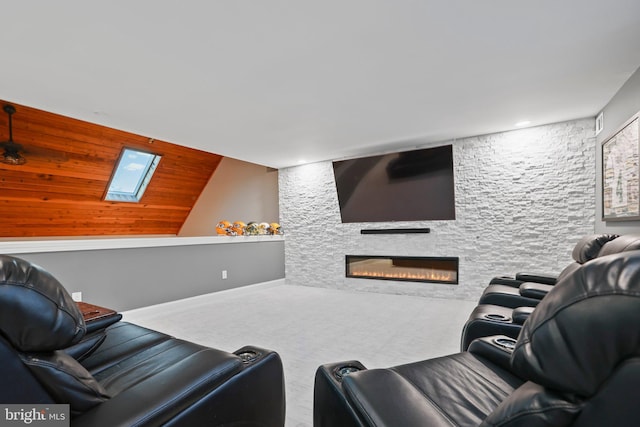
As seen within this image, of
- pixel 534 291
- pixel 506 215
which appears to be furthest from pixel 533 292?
pixel 506 215

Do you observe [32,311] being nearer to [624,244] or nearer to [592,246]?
[624,244]

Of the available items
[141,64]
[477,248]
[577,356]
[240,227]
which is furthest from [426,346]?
[240,227]

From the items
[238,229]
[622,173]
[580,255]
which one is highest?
[622,173]

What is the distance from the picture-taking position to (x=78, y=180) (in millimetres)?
4711

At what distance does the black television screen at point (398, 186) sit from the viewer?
4.38 meters

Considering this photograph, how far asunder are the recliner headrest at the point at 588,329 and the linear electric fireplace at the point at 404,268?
4.06 m

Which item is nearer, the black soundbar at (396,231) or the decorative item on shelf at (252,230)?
the black soundbar at (396,231)

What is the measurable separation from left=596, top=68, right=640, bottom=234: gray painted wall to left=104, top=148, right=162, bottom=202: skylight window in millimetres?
6083

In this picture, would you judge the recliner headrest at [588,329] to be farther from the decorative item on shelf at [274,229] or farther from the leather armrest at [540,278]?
the decorative item on shelf at [274,229]

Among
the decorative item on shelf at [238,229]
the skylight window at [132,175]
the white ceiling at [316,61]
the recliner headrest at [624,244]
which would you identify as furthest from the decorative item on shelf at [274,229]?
the recliner headrest at [624,244]

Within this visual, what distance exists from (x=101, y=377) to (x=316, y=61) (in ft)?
7.38

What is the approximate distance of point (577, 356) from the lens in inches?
20.3

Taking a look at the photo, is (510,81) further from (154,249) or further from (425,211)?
(154,249)

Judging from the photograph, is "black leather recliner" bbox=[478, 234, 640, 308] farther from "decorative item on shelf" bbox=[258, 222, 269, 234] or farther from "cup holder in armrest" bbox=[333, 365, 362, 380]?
"decorative item on shelf" bbox=[258, 222, 269, 234]
